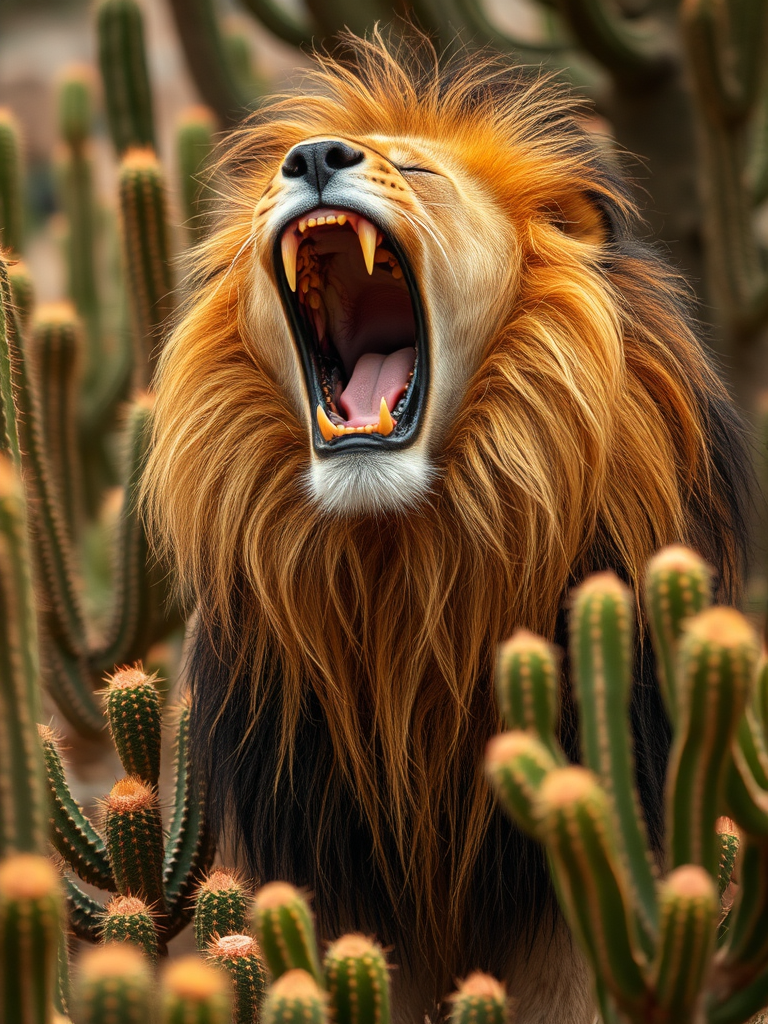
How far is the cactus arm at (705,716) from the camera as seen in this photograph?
123cm

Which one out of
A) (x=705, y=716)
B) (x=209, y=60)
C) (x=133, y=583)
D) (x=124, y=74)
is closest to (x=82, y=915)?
(x=133, y=583)

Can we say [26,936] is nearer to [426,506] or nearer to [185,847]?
[426,506]

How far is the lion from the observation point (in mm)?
2172

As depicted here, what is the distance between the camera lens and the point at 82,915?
2.45 m

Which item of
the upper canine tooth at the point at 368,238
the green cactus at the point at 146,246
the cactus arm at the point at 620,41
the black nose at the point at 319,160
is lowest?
the upper canine tooth at the point at 368,238

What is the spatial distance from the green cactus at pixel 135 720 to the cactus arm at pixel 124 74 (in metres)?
2.45

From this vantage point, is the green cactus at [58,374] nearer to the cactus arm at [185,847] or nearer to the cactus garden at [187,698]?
the cactus garden at [187,698]

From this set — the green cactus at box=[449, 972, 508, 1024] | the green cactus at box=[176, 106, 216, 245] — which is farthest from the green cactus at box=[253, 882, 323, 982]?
the green cactus at box=[176, 106, 216, 245]

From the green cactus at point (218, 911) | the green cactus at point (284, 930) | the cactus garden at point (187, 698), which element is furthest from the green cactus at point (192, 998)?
the green cactus at point (218, 911)

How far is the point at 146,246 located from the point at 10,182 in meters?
0.79

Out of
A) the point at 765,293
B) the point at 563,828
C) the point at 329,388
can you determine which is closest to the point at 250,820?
the point at 329,388

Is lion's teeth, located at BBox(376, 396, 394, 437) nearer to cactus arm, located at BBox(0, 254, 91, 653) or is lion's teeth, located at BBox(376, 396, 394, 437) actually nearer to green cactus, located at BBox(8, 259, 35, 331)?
cactus arm, located at BBox(0, 254, 91, 653)

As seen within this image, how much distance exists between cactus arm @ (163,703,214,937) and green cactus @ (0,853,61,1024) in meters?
1.22

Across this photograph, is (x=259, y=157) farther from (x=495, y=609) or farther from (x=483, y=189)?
(x=495, y=609)
